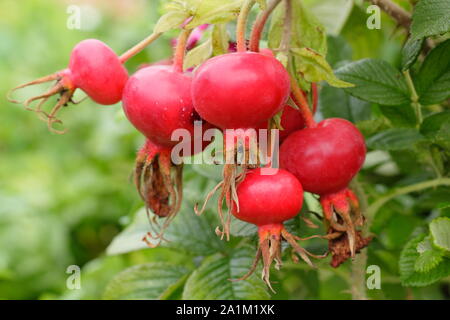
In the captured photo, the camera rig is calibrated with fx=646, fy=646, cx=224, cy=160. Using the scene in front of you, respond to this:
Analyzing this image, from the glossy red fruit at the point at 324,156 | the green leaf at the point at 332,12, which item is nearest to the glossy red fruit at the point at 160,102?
the glossy red fruit at the point at 324,156

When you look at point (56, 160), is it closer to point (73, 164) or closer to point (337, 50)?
point (73, 164)

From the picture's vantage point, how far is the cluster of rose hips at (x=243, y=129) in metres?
0.69

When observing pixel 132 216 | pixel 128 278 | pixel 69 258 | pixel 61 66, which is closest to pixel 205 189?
pixel 132 216

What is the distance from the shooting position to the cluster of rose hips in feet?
2.27

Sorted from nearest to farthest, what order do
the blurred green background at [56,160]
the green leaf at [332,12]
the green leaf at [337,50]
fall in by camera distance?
the green leaf at [337,50]
the green leaf at [332,12]
the blurred green background at [56,160]

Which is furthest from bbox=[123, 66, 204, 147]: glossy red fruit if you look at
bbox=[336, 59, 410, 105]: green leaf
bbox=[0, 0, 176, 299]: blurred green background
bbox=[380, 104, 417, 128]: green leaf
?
bbox=[0, 0, 176, 299]: blurred green background

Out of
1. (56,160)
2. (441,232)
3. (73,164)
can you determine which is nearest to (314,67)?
(441,232)

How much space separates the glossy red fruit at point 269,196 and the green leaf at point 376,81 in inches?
9.9

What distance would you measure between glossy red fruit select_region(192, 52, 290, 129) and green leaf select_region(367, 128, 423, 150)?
0.31 meters

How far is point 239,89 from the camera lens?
0.68 metres

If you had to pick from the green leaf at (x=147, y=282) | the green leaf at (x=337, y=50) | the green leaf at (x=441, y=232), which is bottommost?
the green leaf at (x=441, y=232)

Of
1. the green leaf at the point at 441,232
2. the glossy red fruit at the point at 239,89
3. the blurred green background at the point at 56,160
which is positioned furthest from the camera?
the blurred green background at the point at 56,160

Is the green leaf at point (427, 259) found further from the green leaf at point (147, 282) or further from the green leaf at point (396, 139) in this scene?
the green leaf at point (147, 282)

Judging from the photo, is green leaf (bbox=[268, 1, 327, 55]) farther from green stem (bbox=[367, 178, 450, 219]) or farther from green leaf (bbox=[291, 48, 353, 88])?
green stem (bbox=[367, 178, 450, 219])
